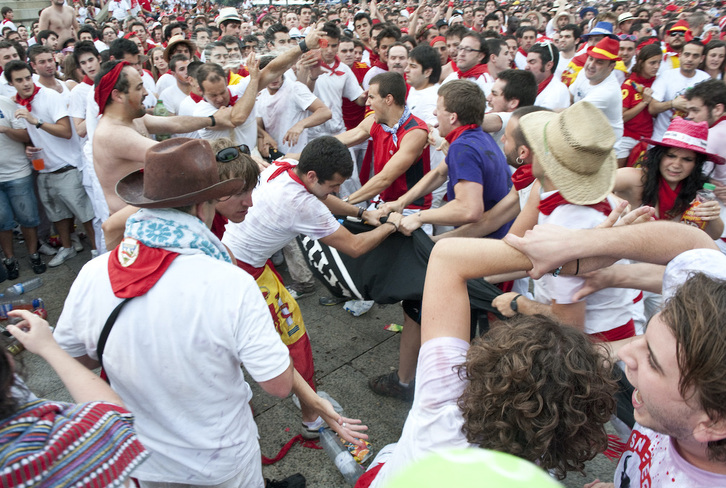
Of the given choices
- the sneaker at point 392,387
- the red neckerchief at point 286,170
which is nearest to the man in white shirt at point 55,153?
the red neckerchief at point 286,170

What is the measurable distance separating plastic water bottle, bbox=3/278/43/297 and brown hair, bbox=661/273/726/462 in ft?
19.5

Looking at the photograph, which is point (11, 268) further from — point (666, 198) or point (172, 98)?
point (666, 198)

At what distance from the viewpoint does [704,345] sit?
1.07 meters

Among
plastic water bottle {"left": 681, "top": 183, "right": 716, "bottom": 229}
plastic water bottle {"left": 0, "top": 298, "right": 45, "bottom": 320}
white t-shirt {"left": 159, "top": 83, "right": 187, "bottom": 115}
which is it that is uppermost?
white t-shirt {"left": 159, "top": 83, "right": 187, "bottom": 115}

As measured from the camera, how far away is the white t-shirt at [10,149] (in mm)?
5258

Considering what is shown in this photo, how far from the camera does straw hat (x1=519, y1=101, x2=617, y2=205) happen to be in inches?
77.6

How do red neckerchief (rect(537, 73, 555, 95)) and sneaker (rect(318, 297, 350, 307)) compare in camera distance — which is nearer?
sneaker (rect(318, 297, 350, 307))

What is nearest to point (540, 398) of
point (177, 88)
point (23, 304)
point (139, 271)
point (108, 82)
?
point (139, 271)

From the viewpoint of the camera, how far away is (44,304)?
4.93 m

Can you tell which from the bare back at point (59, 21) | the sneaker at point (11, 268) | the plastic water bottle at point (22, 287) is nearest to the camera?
the plastic water bottle at point (22, 287)

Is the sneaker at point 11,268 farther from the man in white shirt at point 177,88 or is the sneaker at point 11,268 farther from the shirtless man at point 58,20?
the shirtless man at point 58,20

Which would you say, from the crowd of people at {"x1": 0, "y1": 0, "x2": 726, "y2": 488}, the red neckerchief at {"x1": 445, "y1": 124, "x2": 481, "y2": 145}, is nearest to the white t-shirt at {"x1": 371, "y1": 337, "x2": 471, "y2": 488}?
the crowd of people at {"x1": 0, "y1": 0, "x2": 726, "y2": 488}

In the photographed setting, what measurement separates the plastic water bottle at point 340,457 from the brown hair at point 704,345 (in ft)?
6.88

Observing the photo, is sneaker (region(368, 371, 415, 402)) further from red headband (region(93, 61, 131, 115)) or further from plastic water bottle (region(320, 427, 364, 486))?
red headband (region(93, 61, 131, 115))
